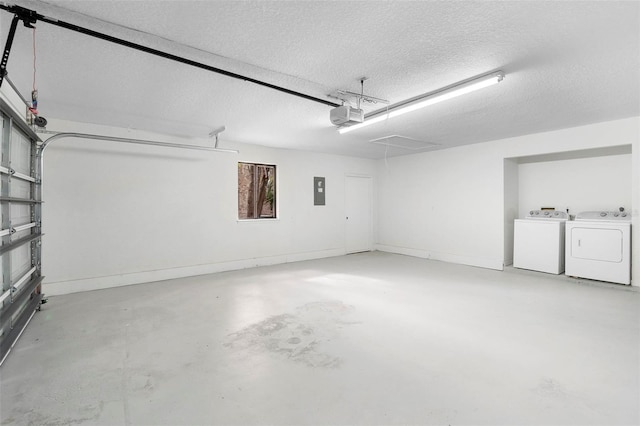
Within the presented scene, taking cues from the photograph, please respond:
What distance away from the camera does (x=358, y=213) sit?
8070 millimetres

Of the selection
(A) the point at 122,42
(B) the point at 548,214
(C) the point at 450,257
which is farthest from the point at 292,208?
(B) the point at 548,214

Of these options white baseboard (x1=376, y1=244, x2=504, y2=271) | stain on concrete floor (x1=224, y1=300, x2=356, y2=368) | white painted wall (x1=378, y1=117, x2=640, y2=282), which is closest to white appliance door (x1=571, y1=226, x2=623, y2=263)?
white painted wall (x1=378, y1=117, x2=640, y2=282)

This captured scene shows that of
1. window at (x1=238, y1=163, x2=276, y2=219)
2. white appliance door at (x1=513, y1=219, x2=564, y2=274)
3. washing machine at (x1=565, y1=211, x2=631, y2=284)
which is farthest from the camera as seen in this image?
window at (x1=238, y1=163, x2=276, y2=219)

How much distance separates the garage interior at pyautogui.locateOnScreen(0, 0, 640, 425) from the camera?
2.00 m

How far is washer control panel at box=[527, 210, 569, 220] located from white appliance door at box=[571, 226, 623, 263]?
1.65 ft

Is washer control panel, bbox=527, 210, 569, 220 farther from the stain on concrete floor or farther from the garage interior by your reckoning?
the stain on concrete floor

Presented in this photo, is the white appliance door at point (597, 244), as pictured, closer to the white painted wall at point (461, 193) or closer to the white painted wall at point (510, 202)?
the white painted wall at point (461, 193)

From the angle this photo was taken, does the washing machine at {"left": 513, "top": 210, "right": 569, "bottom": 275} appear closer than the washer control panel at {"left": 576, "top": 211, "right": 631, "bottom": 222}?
No

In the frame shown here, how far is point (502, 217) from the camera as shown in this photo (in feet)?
19.2

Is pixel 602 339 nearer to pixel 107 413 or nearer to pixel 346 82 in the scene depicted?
pixel 346 82

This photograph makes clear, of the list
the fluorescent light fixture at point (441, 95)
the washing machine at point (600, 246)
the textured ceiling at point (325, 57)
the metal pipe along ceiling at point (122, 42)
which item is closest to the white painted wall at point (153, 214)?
the textured ceiling at point (325, 57)

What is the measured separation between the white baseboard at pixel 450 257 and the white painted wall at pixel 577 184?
122 centimetres

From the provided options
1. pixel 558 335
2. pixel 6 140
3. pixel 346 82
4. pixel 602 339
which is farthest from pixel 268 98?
pixel 602 339

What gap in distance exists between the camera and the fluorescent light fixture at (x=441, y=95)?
285 centimetres
